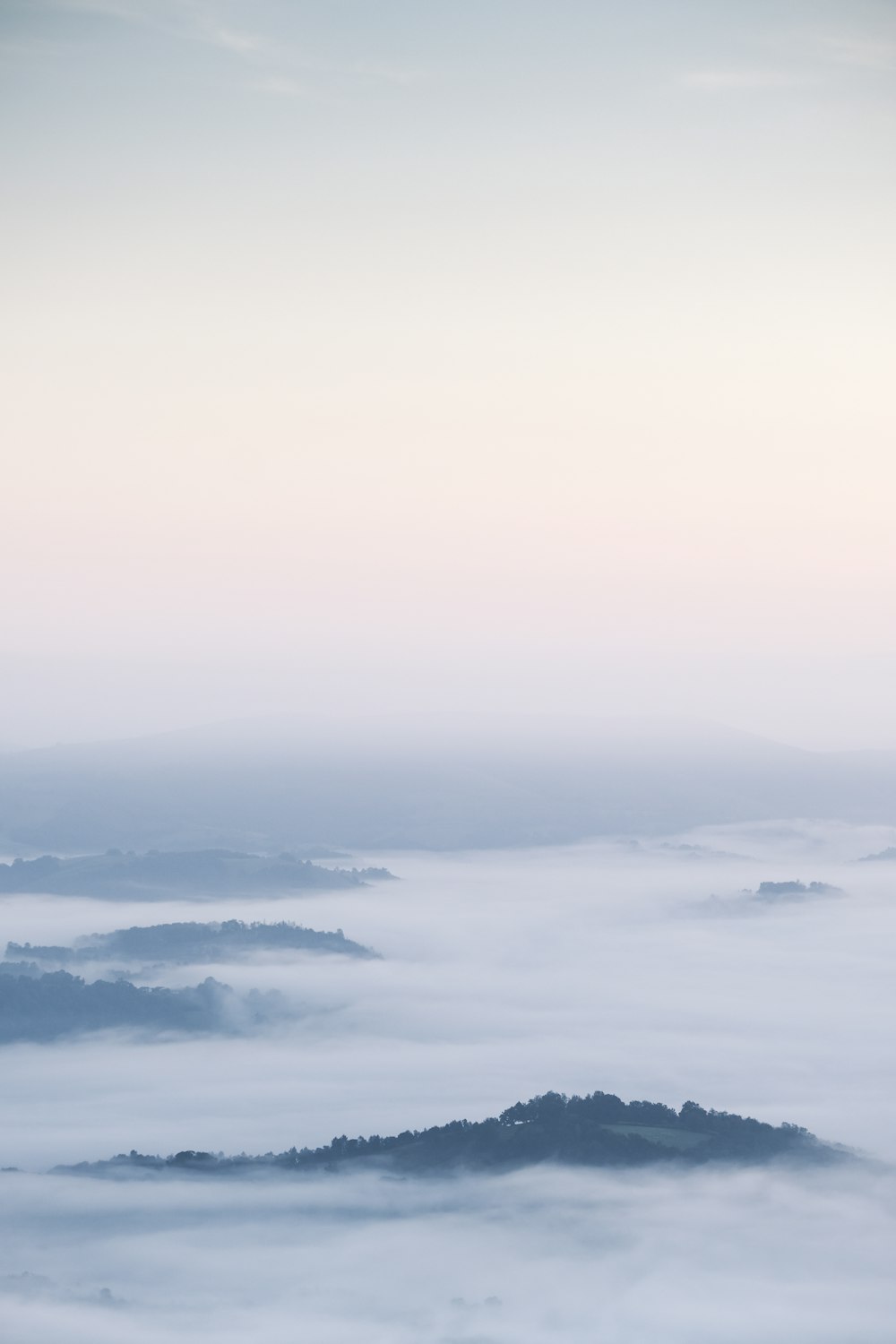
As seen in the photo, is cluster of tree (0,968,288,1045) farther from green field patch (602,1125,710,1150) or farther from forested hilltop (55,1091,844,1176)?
green field patch (602,1125,710,1150)

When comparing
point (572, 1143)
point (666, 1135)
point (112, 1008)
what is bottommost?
point (666, 1135)

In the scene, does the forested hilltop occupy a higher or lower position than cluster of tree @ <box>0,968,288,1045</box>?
lower

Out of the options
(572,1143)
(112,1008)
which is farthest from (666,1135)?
(112,1008)

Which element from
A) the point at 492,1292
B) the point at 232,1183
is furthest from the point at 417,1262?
the point at 232,1183

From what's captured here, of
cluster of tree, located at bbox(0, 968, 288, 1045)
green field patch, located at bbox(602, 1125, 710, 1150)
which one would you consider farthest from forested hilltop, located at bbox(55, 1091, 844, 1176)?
cluster of tree, located at bbox(0, 968, 288, 1045)

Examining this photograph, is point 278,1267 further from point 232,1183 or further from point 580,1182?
point 580,1182

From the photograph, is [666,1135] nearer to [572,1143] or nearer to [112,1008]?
[572,1143]
